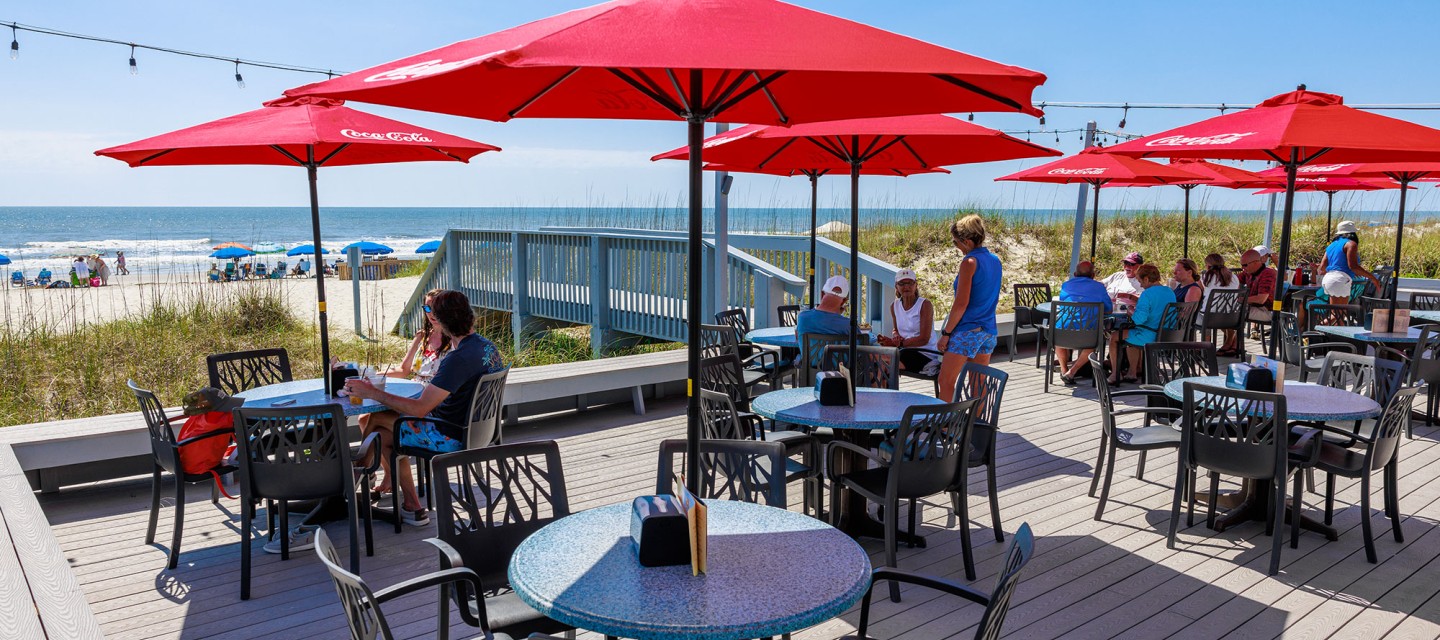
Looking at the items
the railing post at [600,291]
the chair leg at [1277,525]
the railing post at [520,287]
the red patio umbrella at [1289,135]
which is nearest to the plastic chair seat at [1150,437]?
the chair leg at [1277,525]

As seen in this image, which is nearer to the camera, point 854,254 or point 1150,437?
point 1150,437

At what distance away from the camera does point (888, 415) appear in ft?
12.9

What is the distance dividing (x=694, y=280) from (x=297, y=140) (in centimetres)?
243

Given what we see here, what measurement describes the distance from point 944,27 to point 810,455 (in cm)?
2442

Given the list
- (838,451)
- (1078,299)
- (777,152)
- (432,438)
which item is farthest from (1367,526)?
(432,438)

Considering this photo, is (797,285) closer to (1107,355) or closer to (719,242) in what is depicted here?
(719,242)

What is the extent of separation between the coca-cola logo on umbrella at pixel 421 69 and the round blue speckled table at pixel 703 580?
3.85 ft

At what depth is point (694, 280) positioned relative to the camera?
2566 millimetres

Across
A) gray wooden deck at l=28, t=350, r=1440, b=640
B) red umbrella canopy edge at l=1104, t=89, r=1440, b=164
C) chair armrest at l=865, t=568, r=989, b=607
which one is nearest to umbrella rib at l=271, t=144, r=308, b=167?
gray wooden deck at l=28, t=350, r=1440, b=640

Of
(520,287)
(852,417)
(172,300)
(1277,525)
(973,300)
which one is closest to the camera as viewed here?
(1277,525)

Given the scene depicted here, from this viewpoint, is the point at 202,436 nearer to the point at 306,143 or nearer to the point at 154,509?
the point at 154,509

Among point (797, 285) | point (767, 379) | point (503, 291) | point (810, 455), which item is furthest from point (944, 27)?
point (810, 455)

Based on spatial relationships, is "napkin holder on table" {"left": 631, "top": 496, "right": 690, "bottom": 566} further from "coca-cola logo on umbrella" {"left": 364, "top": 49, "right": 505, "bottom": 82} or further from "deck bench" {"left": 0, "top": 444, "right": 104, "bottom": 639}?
"deck bench" {"left": 0, "top": 444, "right": 104, "bottom": 639}

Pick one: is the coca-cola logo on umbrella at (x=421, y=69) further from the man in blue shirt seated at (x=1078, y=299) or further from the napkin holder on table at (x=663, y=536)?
the man in blue shirt seated at (x=1078, y=299)
